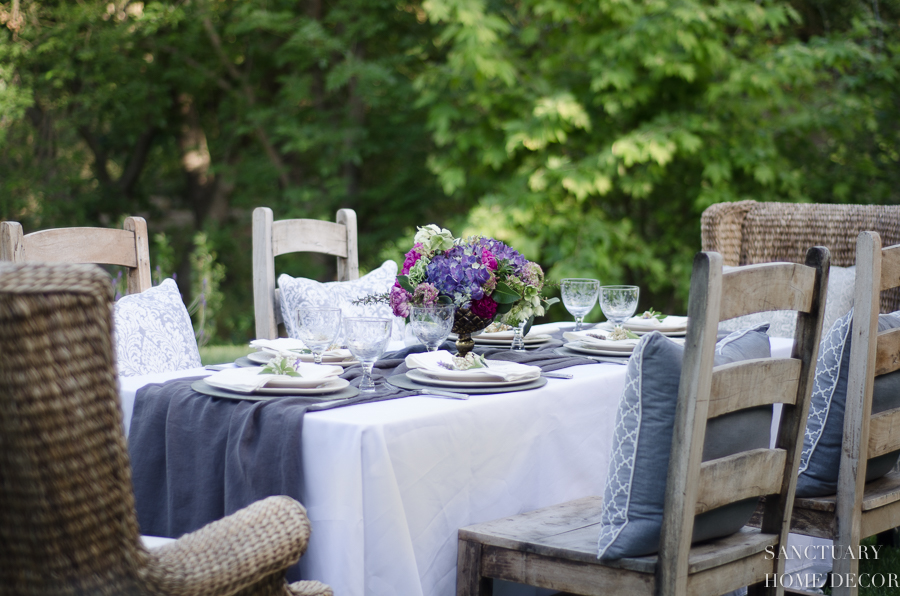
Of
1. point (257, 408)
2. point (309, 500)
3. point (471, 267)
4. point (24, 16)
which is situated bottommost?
point (309, 500)

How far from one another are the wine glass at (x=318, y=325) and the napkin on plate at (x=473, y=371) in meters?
0.23

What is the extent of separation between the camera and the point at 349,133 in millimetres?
7238

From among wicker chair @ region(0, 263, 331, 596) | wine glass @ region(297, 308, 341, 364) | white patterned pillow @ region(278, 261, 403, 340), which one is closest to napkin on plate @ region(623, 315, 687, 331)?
white patterned pillow @ region(278, 261, 403, 340)

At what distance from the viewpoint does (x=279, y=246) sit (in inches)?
119

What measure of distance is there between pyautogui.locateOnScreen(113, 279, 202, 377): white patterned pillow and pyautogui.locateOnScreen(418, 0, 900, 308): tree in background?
3.40 metres

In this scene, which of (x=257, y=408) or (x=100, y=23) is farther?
(x=100, y=23)

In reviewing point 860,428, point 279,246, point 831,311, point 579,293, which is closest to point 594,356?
point 579,293

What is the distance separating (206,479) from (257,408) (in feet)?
0.69

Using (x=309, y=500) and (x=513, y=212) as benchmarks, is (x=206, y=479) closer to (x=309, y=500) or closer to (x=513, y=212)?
(x=309, y=500)

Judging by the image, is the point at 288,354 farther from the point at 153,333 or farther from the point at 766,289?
the point at 766,289

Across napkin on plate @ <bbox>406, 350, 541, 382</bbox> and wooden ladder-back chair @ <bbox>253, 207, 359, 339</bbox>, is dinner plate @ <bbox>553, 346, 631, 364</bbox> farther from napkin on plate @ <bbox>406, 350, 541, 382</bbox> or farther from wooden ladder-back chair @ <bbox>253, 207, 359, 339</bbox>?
wooden ladder-back chair @ <bbox>253, 207, 359, 339</bbox>

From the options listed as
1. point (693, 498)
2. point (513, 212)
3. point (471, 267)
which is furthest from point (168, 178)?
point (693, 498)

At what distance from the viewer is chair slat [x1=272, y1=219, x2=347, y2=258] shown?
3031mm

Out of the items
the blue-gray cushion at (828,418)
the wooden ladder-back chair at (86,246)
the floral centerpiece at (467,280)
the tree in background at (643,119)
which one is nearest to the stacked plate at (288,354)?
the floral centerpiece at (467,280)
